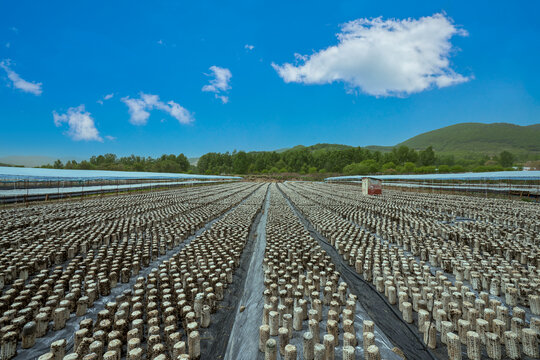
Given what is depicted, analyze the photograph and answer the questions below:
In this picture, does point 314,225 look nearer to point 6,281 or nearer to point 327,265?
point 327,265

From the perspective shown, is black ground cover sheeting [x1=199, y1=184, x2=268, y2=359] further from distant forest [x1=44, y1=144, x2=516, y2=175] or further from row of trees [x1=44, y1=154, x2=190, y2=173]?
row of trees [x1=44, y1=154, x2=190, y2=173]

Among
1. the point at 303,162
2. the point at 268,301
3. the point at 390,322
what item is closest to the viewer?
the point at 390,322

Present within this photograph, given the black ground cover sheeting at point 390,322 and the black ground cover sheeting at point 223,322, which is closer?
the black ground cover sheeting at point 390,322

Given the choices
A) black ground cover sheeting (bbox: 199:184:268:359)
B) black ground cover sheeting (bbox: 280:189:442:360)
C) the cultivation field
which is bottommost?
black ground cover sheeting (bbox: 280:189:442:360)

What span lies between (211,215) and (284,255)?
6764 mm

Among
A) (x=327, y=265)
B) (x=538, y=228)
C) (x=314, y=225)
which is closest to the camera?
(x=327, y=265)

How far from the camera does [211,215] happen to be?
37.9 ft

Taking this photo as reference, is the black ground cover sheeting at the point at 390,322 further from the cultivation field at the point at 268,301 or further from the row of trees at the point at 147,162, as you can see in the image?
the row of trees at the point at 147,162

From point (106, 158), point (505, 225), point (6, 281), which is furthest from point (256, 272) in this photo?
point (106, 158)

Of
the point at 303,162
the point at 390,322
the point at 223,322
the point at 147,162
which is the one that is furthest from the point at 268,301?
the point at 147,162

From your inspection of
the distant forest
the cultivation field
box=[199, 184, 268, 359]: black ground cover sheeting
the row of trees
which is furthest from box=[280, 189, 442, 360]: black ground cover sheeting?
the row of trees

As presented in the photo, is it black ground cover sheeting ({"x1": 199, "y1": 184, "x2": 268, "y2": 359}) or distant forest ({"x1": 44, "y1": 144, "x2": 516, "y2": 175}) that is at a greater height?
distant forest ({"x1": 44, "y1": 144, "x2": 516, "y2": 175})

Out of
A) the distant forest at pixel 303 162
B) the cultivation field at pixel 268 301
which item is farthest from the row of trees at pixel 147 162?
the cultivation field at pixel 268 301

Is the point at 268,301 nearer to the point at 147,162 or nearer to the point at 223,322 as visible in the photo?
the point at 223,322
